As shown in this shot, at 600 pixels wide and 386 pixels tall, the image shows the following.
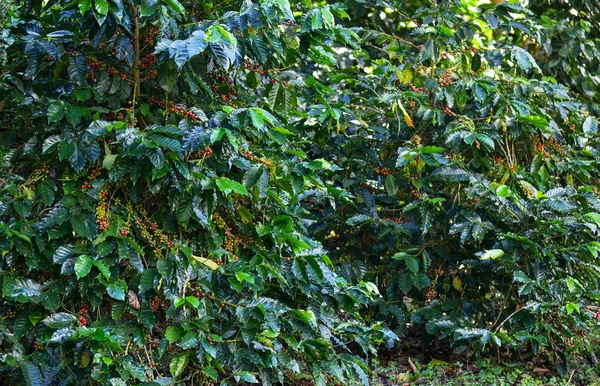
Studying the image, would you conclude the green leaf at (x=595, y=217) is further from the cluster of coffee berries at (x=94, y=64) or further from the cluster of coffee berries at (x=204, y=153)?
the cluster of coffee berries at (x=94, y=64)

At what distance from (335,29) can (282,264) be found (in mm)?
1111

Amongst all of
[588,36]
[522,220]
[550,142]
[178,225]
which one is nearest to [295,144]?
[178,225]

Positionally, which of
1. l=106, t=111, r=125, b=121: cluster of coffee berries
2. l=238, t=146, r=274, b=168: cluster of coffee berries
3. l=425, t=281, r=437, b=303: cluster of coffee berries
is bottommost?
l=425, t=281, r=437, b=303: cluster of coffee berries

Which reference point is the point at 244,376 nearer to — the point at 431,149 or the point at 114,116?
the point at 114,116

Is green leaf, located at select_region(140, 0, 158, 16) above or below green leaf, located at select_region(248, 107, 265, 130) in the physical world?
above

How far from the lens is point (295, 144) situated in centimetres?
382

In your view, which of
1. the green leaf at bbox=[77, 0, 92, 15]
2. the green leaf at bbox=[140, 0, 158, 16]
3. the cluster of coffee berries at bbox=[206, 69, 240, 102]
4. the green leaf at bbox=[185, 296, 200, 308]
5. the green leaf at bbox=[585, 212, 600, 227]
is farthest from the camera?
the green leaf at bbox=[585, 212, 600, 227]

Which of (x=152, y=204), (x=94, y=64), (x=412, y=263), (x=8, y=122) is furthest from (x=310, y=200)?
(x=8, y=122)

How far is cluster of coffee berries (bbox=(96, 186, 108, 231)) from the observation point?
9.83 ft

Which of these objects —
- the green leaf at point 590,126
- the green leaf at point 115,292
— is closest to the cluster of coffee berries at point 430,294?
the green leaf at point 590,126

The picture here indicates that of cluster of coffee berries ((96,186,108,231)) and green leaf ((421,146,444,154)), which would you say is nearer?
cluster of coffee berries ((96,186,108,231))

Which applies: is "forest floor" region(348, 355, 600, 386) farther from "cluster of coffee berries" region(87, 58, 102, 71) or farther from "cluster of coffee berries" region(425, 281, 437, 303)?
"cluster of coffee berries" region(87, 58, 102, 71)

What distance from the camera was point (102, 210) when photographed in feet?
9.96

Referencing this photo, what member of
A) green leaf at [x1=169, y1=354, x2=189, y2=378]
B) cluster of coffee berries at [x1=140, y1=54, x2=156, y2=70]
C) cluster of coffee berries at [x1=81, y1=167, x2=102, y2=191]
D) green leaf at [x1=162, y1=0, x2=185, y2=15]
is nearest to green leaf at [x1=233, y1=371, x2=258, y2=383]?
green leaf at [x1=169, y1=354, x2=189, y2=378]
